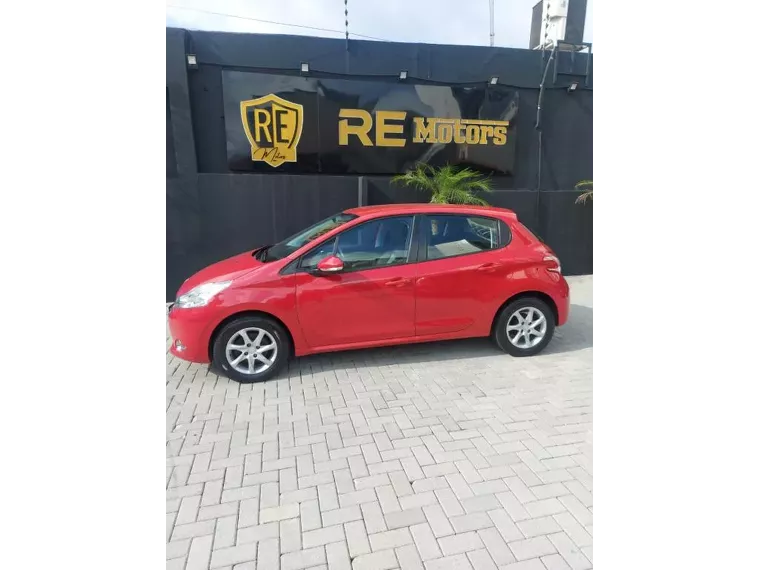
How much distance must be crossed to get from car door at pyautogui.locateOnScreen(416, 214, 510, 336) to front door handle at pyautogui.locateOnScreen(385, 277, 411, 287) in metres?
0.12

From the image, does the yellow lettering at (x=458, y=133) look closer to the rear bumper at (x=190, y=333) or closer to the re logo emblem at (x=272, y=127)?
the re logo emblem at (x=272, y=127)

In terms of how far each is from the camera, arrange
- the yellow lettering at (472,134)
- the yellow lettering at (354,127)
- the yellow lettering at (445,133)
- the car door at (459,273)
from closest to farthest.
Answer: the car door at (459,273) < the yellow lettering at (354,127) < the yellow lettering at (445,133) < the yellow lettering at (472,134)

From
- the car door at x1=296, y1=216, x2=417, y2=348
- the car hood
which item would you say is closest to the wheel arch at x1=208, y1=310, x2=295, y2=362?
the car door at x1=296, y1=216, x2=417, y2=348

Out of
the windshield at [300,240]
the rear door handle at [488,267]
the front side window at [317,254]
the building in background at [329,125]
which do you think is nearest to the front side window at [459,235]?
the rear door handle at [488,267]

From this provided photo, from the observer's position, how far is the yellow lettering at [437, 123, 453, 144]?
23.1 feet

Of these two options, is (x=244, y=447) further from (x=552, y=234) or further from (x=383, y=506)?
(x=552, y=234)

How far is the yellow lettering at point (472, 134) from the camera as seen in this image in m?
7.16

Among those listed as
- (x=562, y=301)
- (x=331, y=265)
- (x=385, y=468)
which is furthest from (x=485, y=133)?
(x=385, y=468)

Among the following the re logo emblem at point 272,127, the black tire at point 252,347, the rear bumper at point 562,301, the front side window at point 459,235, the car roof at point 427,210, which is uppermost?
the re logo emblem at point 272,127

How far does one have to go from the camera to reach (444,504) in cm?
220

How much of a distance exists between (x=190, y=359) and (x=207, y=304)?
0.54 m

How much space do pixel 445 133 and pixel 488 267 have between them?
3.93m

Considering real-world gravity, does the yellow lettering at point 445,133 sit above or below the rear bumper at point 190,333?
above
